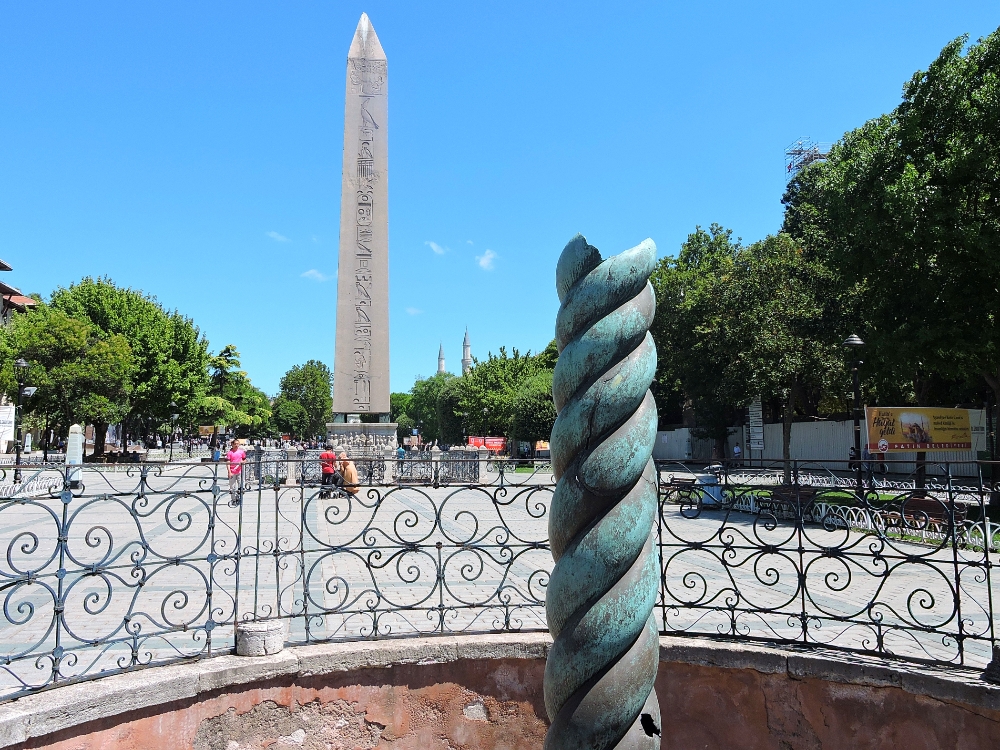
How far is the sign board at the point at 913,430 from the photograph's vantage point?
1495cm

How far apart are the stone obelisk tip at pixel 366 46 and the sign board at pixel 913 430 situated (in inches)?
549

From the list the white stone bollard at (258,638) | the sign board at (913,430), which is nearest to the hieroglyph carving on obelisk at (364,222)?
the sign board at (913,430)

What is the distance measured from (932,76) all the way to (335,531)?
1374 centimetres

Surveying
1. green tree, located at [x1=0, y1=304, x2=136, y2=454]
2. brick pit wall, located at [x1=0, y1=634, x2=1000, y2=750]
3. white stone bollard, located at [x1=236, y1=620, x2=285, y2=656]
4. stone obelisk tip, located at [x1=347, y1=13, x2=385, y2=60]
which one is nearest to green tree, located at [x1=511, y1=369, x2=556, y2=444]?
green tree, located at [x1=0, y1=304, x2=136, y2=454]

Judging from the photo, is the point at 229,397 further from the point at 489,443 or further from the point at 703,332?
the point at 703,332

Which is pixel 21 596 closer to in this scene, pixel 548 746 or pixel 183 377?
pixel 548 746

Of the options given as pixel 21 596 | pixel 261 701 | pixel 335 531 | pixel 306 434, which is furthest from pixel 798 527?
pixel 306 434

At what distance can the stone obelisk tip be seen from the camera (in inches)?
704

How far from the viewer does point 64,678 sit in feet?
11.4

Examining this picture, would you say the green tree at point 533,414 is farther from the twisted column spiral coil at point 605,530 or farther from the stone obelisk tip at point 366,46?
the twisted column spiral coil at point 605,530

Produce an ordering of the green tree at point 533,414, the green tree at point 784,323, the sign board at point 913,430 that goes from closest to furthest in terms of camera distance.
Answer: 1. the sign board at point 913,430
2. the green tree at point 784,323
3. the green tree at point 533,414

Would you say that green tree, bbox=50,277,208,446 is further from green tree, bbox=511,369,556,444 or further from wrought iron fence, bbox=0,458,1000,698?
wrought iron fence, bbox=0,458,1000,698

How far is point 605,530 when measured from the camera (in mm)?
2008

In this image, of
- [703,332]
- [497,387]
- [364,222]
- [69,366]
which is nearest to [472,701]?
[364,222]
